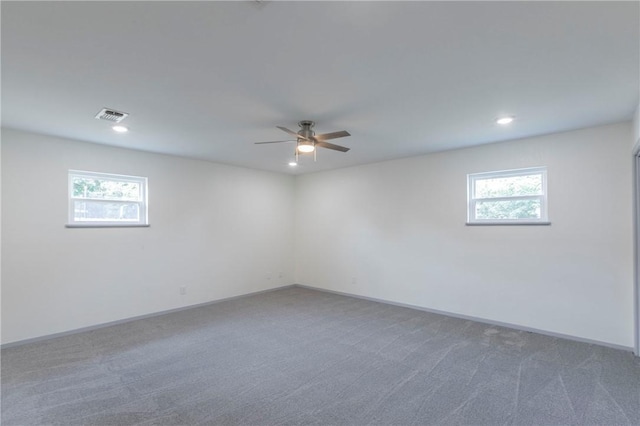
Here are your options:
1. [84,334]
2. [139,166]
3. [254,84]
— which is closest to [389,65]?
[254,84]

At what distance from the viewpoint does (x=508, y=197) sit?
14.1 ft

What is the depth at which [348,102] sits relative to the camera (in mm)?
2879

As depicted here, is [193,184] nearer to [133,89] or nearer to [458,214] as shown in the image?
[133,89]

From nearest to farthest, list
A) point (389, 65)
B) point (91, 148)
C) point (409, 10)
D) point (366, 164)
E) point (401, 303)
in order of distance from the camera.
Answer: point (409, 10), point (389, 65), point (91, 148), point (401, 303), point (366, 164)

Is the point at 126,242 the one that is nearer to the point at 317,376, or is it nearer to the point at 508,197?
the point at 317,376

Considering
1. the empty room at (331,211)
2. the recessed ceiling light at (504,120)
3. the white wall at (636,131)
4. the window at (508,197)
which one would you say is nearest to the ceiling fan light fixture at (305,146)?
the empty room at (331,211)

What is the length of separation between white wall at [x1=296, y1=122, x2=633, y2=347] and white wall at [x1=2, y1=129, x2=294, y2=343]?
5.49ft

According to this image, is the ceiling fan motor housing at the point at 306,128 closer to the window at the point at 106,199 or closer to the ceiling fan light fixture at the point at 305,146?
the ceiling fan light fixture at the point at 305,146

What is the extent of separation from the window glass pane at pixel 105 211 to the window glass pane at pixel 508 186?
5323mm

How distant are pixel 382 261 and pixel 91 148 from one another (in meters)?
4.91

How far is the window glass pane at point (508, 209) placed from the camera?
13.4 ft

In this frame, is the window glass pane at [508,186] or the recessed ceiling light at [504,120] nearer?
the recessed ceiling light at [504,120]

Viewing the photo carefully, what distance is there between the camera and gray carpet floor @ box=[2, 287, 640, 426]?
89.5 inches

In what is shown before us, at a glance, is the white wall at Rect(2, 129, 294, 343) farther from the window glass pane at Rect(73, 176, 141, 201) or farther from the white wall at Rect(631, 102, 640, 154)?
the white wall at Rect(631, 102, 640, 154)
